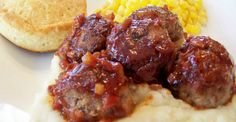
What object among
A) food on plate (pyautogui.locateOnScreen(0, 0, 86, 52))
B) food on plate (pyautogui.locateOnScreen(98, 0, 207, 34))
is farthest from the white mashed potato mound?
food on plate (pyautogui.locateOnScreen(98, 0, 207, 34))

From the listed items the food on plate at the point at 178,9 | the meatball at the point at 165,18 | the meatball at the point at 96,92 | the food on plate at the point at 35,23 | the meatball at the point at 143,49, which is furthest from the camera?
the food on plate at the point at 178,9

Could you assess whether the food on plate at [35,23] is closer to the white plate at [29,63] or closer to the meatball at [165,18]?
the white plate at [29,63]

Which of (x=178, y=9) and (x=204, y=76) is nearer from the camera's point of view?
(x=204, y=76)

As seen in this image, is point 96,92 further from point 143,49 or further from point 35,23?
point 35,23

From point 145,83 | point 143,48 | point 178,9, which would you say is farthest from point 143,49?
point 178,9

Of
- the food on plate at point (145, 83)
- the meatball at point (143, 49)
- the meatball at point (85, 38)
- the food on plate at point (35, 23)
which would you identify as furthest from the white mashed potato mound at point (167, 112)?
the food on plate at point (35, 23)
